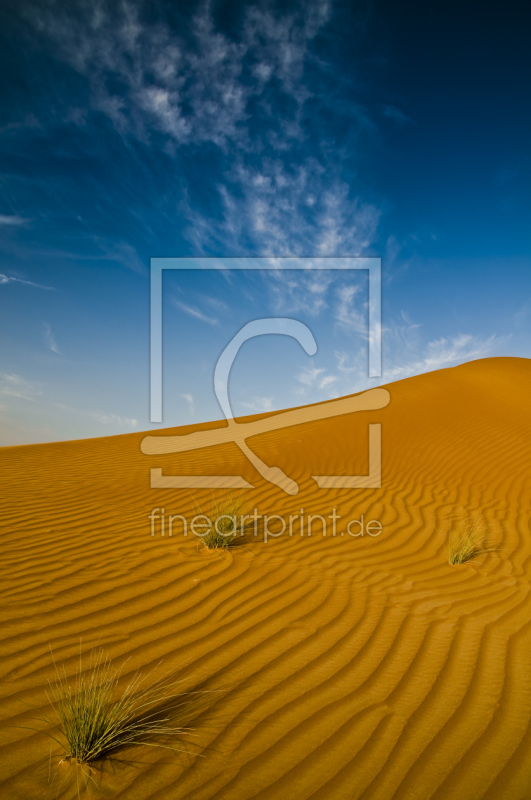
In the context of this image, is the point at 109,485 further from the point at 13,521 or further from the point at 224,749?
the point at 224,749

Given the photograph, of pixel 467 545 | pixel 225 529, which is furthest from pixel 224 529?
pixel 467 545

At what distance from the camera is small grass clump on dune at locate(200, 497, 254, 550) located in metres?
4.41

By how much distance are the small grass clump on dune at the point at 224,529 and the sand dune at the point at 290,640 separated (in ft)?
0.61

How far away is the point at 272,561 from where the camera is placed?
13.8 feet

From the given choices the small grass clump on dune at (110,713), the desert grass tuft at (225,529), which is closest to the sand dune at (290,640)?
the small grass clump on dune at (110,713)

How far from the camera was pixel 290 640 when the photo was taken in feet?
9.42

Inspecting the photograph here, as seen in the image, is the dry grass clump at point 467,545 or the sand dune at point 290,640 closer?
the sand dune at point 290,640

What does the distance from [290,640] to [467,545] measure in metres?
2.64

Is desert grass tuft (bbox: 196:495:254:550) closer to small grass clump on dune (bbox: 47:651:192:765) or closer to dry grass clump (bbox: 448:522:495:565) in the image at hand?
small grass clump on dune (bbox: 47:651:192:765)

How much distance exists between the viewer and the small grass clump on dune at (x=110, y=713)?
1828mm

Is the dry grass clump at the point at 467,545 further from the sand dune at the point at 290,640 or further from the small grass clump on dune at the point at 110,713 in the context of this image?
the small grass clump on dune at the point at 110,713

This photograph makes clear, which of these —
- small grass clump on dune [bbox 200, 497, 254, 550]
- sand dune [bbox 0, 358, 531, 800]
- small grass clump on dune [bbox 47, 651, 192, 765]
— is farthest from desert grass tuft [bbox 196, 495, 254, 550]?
small grass clump on dune [bbox 47, 651, 192, 765]

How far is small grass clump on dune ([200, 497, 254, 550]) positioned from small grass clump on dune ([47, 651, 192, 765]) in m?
1.98

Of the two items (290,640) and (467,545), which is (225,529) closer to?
(290,640)
